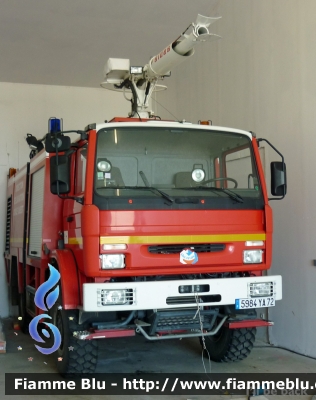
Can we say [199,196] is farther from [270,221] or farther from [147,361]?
[147,361]

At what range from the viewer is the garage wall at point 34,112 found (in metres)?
8.79

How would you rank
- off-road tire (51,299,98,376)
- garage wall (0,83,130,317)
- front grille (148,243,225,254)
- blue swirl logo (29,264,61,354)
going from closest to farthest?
front grille (148,243,225,254), off-road tire (51,299,98,376), blue swirl logo (29,264,61,354), garage wall (0,83,130,317)

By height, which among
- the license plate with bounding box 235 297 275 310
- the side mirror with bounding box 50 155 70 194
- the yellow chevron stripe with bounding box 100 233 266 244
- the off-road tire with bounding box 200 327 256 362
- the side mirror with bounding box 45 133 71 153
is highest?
the side mirror with bounding box 45 133 71 153

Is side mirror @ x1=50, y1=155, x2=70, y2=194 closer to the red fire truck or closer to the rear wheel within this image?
the red fire truck

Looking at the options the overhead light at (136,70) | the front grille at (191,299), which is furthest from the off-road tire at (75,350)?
the overhead light at (136,70)

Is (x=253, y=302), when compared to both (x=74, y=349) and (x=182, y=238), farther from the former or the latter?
(x=74, y=349)

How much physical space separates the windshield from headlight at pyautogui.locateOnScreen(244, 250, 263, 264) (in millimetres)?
416

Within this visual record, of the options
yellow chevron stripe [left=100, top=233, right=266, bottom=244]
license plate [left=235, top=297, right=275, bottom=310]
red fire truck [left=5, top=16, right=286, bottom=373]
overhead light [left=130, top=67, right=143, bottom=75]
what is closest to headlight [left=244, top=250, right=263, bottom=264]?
red fire truck [left=5, top=16, right=286, bottom=373]

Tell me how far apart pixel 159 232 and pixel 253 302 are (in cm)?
103

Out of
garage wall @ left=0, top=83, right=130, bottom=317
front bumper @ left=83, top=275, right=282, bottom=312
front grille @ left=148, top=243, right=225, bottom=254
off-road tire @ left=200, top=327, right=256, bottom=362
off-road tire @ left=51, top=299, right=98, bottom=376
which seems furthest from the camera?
garage wall @ left=0, top=83, right=130, bottom=317

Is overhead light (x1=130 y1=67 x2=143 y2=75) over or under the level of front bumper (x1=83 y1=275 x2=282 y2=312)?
over

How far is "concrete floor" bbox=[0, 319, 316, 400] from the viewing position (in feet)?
16.0

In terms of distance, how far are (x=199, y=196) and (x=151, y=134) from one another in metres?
0.74

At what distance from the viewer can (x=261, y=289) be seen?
4.20m
